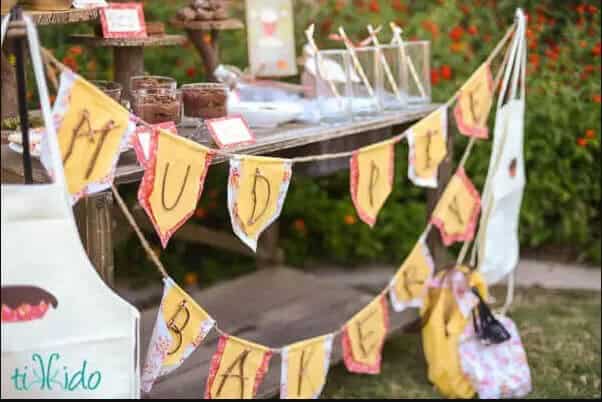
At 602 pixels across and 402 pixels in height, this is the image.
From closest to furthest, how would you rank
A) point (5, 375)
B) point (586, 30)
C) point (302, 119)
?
point (5, 375) < point (302, 119) < point (586, 30)

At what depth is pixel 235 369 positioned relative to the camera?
8.44 ft

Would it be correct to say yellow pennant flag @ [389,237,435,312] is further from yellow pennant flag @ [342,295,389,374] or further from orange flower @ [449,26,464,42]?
orange flower @ [449,26,464,42]

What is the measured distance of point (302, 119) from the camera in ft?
9.77

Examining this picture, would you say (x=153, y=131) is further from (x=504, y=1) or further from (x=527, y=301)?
(x=504, y=1)

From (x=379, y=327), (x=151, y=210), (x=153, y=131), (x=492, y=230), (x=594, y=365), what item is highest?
(x=153, y=131)

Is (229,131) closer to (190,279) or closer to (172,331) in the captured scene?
(172,331)

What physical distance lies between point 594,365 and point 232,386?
1646 millimetres

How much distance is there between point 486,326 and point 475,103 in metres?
0.82

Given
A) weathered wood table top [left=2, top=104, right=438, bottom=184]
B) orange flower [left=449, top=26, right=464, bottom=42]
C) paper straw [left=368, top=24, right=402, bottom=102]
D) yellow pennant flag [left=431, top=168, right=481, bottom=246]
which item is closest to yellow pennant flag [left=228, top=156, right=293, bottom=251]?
weathered wood table top [left=2, top=104, right=438, bottom=184]

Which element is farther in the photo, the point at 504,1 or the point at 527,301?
the point at 504,1

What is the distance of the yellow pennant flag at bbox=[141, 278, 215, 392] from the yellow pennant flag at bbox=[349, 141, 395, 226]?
0.67m

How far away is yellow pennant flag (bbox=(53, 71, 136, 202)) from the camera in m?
1.91

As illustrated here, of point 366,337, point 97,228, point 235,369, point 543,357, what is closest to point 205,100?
point 97,228

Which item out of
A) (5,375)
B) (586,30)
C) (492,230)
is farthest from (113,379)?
(586,30)
